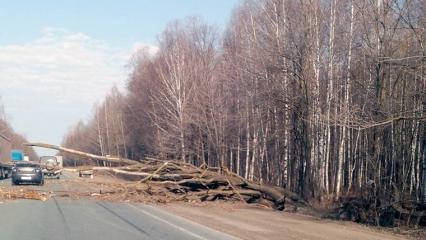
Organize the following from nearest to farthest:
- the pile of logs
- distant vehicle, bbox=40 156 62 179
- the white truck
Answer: the pile of logs
distant vehicle, bbox=40 156 62 179
the white truck

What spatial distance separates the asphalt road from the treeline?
7069mm

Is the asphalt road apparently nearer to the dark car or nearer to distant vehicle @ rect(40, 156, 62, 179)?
distant vehicle @ rect(40, 156, 62, 179)

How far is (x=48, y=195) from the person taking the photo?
2675cm

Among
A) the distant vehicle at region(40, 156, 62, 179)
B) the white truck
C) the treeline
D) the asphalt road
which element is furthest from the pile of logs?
the white truck

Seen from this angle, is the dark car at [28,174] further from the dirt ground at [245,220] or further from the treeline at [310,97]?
the treeline at [310,97]

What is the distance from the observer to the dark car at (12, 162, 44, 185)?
3806 cm

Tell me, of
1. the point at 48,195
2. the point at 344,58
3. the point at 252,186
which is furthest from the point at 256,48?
the point at 48,195

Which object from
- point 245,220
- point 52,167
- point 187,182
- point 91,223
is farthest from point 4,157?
point 91,223

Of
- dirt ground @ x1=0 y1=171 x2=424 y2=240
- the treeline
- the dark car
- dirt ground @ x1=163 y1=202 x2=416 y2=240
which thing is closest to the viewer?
dirt ground @ x1=163 y1=202 x2=416 y2=240

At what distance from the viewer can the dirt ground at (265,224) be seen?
17.1 metres

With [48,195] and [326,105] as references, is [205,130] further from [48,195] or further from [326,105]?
[48,195]

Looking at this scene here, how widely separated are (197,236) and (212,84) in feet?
118

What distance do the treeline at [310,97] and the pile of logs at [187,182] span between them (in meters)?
4.84

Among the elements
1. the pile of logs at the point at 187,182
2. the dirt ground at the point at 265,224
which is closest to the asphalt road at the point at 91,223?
the dirt ground at the point at 265,224
